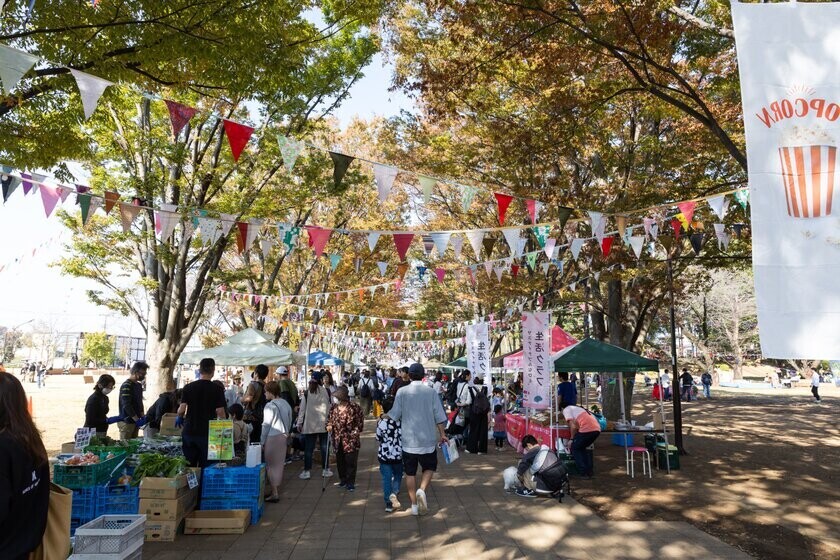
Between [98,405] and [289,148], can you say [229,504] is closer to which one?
[98,405]

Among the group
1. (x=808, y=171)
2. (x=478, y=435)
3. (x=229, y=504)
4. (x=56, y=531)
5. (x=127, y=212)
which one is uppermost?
(x=127, y=212)

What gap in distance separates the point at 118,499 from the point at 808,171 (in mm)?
6285

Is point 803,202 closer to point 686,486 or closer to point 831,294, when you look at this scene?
point 831,294

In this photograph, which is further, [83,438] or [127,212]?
[127,212]

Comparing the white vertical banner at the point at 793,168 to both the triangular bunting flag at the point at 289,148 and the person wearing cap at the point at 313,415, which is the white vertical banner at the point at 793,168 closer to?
the triangular bunting flag at the point at 289,148

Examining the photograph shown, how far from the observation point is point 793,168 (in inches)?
129

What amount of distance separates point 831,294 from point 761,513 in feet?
17.7

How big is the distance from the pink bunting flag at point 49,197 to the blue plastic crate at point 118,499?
177 inches

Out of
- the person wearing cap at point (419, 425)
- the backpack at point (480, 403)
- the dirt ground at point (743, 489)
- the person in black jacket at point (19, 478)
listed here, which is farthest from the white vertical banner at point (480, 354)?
the person in black jacket at point (19, 478)

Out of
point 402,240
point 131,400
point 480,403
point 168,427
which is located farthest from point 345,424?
point 480,403

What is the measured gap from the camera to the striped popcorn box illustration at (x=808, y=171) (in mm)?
3225

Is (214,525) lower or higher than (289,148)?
lower

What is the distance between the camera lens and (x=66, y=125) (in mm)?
7402

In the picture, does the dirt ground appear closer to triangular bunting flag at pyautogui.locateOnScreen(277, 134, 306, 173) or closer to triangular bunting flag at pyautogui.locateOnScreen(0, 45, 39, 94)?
triangular bunting flag at pyautogui.locateOnScreen(277, 134, 306, 173)
